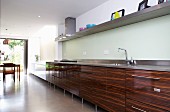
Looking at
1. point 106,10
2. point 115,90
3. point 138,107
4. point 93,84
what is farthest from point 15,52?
point 138,107

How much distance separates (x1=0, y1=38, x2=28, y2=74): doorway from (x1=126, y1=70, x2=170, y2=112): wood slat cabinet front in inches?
328

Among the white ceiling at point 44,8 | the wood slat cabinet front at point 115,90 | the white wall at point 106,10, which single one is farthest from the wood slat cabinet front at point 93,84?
the white ceiling at point 44,8

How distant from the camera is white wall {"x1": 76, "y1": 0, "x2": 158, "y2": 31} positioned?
8.89 ft

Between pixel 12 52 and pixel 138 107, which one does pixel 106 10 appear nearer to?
pixel 138 107

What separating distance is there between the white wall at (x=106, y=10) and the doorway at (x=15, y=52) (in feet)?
18.9

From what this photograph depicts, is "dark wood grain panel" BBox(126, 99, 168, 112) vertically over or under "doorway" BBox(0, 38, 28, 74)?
under

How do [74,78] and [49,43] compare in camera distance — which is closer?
[74,78]

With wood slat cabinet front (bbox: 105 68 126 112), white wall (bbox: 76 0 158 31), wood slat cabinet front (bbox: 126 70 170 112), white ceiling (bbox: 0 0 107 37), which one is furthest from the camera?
white ceiling (bbox: 0 0 107 37)

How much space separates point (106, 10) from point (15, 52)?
784cm

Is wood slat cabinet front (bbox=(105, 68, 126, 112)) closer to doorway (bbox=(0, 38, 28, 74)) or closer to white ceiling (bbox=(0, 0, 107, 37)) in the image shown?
white ceiling (bbox=(0, 0, 107, 37))

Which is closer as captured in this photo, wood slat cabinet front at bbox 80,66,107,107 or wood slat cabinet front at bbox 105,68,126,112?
wood slat cabinet front at bbox 105,68,126,112

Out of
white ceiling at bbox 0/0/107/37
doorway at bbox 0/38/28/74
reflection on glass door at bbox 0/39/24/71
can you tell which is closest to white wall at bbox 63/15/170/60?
white ceiling at bbox 0/0/107/37

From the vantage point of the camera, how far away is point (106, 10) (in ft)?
11.2

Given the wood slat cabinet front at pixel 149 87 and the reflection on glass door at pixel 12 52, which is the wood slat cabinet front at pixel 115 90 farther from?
the reflection on glass door at pixel 12 52
